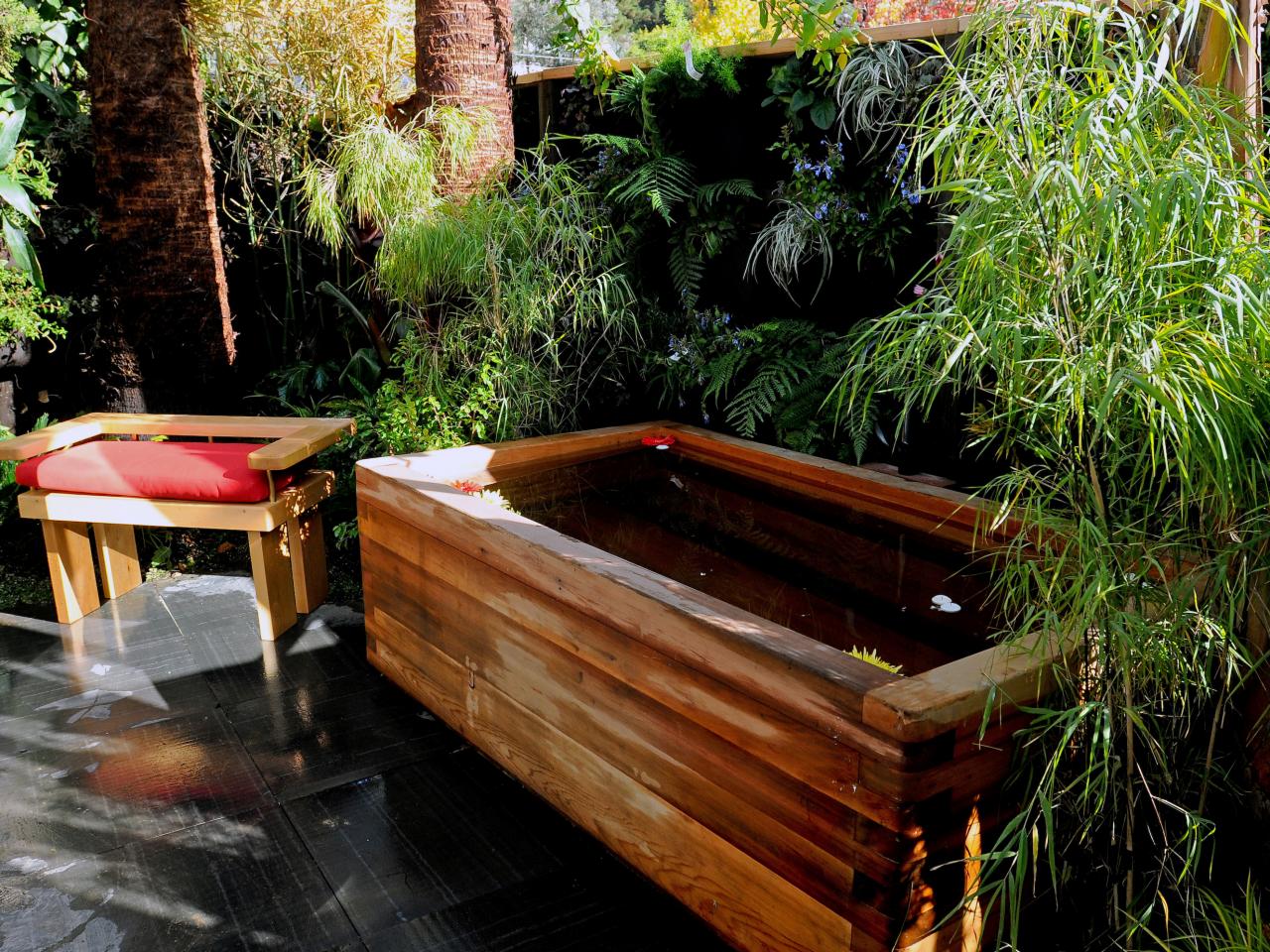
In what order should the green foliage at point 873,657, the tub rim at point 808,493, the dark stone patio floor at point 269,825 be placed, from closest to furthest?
the tub rim at point 808,493
the green foliage at point 873,657
the dark stone patio floor at point 269,825

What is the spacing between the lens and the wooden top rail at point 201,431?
3428 mm

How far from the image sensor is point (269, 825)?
2451 millimetres

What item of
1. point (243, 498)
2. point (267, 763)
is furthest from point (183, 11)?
point (267, 763)

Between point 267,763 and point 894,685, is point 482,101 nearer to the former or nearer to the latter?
point 267,763

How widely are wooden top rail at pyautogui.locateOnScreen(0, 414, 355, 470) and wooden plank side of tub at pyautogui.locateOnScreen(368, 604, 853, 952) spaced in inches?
36.5

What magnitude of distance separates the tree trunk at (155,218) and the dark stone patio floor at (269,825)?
1.32 metres

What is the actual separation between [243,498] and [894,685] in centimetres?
246

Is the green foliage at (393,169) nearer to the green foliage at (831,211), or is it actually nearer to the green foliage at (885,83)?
the green foliage at (831,211)

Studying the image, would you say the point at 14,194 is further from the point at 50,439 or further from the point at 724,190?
the point at 724,190

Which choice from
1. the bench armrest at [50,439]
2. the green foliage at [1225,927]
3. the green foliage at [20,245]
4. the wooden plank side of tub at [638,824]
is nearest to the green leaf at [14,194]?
the green foliage at [20,245]

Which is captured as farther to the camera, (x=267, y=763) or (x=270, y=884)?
(x=267, y=763)

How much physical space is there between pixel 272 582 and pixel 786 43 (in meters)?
2.57

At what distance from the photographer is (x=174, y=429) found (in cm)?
386

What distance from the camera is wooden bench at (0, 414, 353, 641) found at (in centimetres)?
339
